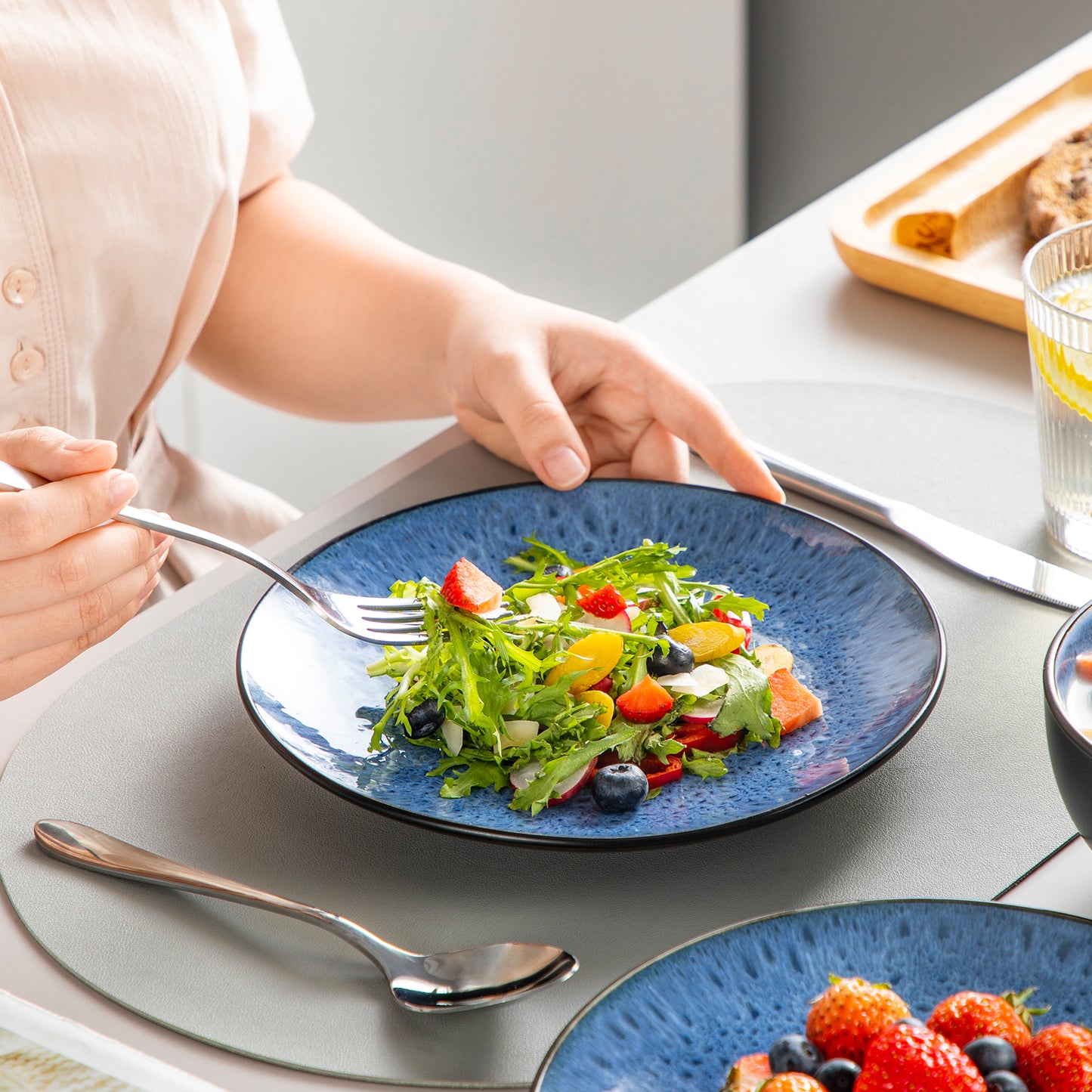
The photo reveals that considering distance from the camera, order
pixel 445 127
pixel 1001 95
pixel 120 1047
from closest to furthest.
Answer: pixel 120 1047 < pixel 1001 95 < pixel 445 127

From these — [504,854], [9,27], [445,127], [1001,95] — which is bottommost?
[445,127]

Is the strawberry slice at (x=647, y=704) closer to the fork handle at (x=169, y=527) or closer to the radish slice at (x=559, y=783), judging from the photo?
the radish slice at (x=559, y=783)

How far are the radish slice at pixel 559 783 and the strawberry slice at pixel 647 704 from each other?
5 centimetres

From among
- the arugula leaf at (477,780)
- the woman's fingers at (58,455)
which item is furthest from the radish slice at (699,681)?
the woman's fingers at (58,455)

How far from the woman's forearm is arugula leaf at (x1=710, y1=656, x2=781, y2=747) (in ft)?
1.64

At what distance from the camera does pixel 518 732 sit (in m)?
0.75

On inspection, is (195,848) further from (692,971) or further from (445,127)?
(445,127)

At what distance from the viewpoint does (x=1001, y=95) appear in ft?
5.00

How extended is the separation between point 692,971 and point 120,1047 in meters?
0.22

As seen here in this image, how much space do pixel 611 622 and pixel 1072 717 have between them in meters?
0.31

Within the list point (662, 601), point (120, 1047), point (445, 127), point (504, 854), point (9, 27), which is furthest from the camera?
point (445, 127)

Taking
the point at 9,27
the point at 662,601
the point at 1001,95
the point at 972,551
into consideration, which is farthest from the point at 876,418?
the point at 9,27

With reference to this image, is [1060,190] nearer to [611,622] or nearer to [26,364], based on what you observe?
[611,622]

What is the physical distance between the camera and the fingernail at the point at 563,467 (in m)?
0.96
